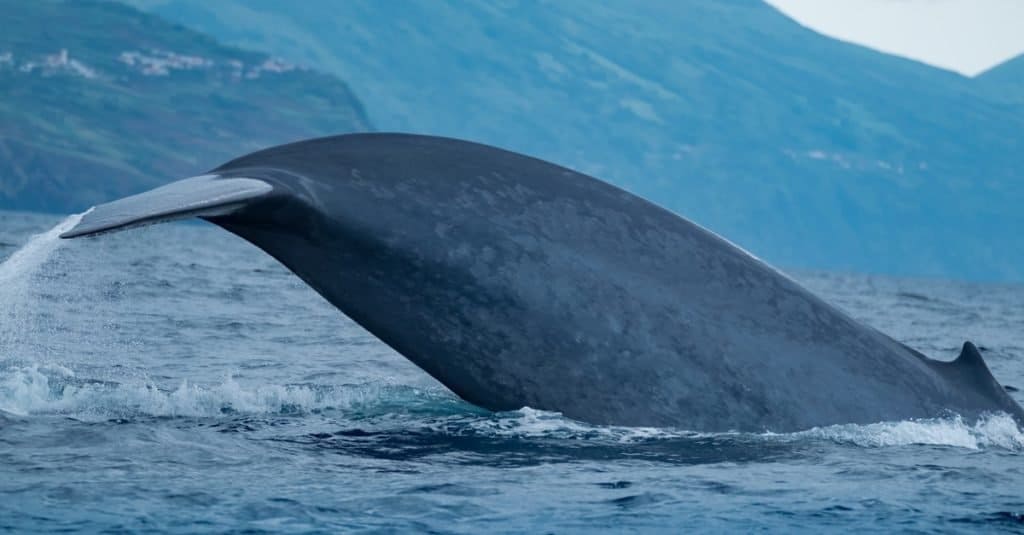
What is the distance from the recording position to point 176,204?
5.25 m

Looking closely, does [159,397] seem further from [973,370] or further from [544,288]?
[973,370]

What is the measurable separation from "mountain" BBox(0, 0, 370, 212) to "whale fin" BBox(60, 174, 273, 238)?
4976 inches

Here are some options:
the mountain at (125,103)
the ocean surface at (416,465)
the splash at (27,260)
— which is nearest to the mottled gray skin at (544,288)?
the ocean surface at (416,465)

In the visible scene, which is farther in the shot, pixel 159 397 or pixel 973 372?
pixel 159 397

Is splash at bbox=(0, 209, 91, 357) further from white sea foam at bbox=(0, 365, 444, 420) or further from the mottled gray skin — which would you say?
white sea foam at bbox=(0, 365, 444, 420)

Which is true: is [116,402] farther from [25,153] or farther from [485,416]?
[25,153]

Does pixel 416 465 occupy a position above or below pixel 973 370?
below

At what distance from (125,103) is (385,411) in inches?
6565

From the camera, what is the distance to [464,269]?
20.4 feet

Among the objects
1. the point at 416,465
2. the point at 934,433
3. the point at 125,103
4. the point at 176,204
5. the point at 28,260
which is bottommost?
the point at 416,465

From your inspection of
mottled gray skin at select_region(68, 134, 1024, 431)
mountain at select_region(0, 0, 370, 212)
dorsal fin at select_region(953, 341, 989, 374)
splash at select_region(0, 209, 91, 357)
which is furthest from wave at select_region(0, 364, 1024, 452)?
mountain at select_region(0, 0, 370, 212)

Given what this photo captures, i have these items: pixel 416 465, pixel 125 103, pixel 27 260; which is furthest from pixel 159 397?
pixel 125 103

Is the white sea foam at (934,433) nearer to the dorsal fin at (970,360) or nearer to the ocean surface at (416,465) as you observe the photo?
the ocean surface at (416,465)

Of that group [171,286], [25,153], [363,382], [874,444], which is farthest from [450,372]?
[25,153]
